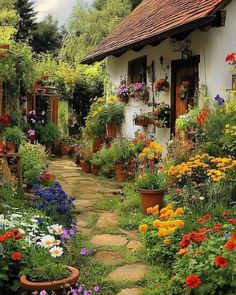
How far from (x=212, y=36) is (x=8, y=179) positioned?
3938mm

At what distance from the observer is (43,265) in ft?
11.0

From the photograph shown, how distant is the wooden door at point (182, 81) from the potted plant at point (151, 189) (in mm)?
1857

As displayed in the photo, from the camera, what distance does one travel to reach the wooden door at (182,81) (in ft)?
26.5

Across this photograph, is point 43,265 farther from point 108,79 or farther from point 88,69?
point 88,69

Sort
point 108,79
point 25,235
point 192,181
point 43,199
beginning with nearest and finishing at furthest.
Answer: point 25,235 < point 43,199 < point 192,181 < point 108,79

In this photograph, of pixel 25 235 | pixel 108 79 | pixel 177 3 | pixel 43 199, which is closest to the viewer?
pixel 25 235

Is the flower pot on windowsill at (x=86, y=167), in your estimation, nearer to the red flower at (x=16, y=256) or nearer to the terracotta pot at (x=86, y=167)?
the terracotta pot at (x=86, y=167)

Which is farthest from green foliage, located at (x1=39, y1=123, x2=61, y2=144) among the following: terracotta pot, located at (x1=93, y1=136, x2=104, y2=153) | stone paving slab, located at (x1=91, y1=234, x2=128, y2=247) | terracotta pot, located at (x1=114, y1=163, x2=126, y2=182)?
stone paving slab, located at (x1=91, y1=234, x2=128, y2=247)

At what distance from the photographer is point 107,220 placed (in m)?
6.34

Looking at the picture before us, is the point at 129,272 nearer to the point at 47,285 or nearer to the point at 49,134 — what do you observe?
the point at 47,285

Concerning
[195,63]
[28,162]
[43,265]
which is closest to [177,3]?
[195,63]

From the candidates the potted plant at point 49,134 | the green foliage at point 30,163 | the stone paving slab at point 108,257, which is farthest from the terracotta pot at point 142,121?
the stone paving slab at point 108,257

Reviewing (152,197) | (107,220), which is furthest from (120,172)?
(152,197)

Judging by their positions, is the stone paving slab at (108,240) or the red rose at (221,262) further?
the stone paving slab at (108,240)
